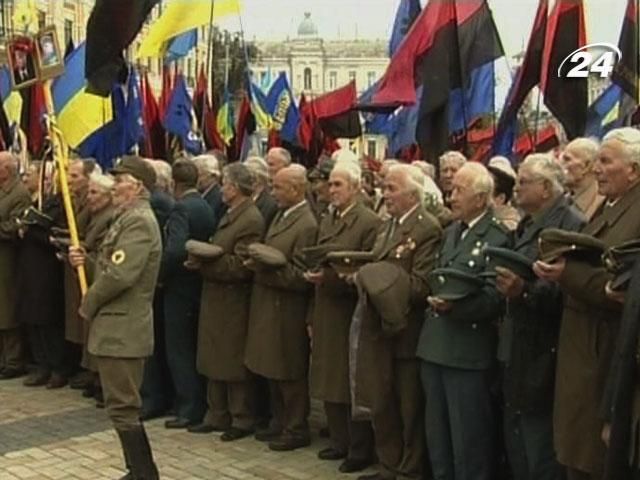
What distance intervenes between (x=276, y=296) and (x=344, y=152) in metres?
1.35

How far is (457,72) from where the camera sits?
8.70 metres

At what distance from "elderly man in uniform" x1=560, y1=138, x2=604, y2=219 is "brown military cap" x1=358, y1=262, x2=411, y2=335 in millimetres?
1065

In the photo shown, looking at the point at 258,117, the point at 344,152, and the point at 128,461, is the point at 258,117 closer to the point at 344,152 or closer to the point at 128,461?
the point at 344,152

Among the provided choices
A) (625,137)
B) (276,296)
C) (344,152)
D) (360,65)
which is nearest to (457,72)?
(344,152)

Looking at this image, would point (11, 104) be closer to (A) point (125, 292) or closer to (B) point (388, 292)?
(A) point (125, 292)

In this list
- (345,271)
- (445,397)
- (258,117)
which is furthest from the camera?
(258,117)

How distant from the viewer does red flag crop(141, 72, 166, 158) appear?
12.8m

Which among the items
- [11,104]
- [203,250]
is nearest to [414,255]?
[203,250]

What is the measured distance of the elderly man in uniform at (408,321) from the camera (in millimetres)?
5863

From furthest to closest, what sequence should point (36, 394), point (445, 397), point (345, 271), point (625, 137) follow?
point (36, 394)
point (345, 271)
point (445, 397)
point (625, 137)

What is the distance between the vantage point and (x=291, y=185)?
22.5ft

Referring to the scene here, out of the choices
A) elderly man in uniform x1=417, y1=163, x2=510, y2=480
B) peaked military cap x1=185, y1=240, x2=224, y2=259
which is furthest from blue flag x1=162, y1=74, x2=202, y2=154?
elderly man in uniform x1=417, y1=163, x2=510, y2=480

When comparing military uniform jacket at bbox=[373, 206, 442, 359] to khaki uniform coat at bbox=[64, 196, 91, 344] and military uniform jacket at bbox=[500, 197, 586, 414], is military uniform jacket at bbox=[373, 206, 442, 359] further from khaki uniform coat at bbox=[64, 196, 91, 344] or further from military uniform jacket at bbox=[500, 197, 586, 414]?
khaki uniform coat at bbox=[64, 196, 91, 344]

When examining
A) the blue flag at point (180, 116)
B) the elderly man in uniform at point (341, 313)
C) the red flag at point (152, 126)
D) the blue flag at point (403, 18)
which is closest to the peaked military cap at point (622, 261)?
the elderly man in uniform at point (341, 313)
